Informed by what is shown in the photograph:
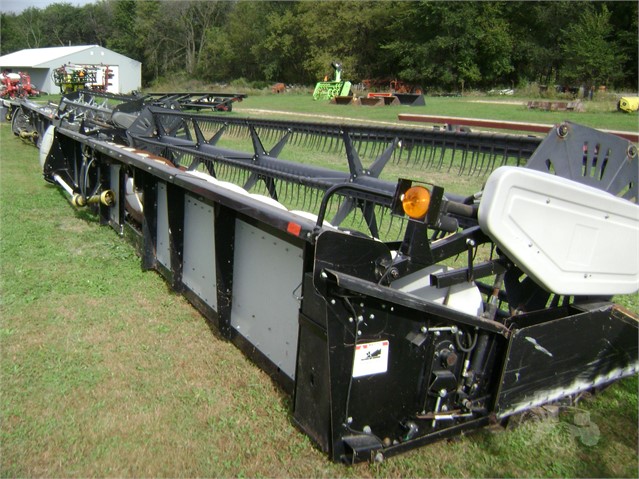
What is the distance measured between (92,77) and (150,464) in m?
35.3

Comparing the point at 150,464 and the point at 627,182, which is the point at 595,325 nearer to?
the point at 627,182

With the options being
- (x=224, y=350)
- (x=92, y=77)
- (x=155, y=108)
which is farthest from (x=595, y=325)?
(x=92, y=77)

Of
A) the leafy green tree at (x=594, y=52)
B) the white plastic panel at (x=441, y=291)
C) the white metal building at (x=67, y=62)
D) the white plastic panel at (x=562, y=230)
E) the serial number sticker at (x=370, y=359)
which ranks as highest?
the leafy green tree at (x=594, y=52)

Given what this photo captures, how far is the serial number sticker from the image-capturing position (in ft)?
6.86

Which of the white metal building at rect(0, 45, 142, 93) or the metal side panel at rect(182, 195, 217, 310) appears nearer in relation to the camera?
the metal side panel at rect(182, 195, 217, 310)

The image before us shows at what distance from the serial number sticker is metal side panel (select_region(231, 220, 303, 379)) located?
16.7 inches

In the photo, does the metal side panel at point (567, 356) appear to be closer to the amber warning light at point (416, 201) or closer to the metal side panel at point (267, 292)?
the amber warning light at point (416, 201)

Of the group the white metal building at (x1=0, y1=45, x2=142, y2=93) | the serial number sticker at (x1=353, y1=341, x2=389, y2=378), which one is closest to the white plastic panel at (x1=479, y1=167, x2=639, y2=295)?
the serial number sticker at (x1=353, y1=341, x2=389, y2=378)

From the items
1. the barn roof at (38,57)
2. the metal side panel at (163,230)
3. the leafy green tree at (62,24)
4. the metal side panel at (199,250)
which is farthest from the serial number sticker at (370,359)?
the leafy green tree at (62,24)

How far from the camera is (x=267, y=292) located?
2.81 meters

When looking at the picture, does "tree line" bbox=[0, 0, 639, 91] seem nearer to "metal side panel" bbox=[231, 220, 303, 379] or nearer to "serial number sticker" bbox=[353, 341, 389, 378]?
"metal side panel" bbox=[231, 220, 303, 379]

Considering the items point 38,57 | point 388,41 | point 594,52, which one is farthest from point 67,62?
point 594,52

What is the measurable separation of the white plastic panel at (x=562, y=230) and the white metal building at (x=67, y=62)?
4662 cm

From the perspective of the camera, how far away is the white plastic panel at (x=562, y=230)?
6.54ft
